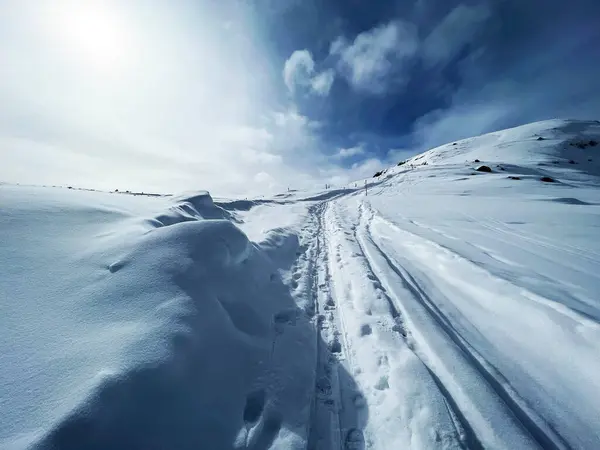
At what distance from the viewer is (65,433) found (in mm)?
1639

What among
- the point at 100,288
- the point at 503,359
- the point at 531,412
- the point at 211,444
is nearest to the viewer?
the point at 211,444

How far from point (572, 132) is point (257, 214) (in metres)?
102

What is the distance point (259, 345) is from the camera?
3424mm

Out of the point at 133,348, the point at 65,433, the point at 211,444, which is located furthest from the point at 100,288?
the point at 211,444

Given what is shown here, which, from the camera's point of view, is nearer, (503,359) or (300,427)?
(300,427)

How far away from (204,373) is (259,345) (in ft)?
3.03

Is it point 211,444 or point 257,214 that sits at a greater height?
point 257,214

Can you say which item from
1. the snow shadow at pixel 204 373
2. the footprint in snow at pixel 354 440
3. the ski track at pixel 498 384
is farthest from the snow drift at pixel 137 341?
the ski track at pixel 498 384

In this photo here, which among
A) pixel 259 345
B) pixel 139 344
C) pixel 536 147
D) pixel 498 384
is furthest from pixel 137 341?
pixel 536 147

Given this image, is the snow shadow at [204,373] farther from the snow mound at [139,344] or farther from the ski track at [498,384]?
the ski track at [498,384]

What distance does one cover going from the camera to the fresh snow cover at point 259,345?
204 centimetres

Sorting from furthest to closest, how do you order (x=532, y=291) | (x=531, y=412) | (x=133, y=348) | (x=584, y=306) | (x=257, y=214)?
(x=257, y=214) → (x=532, y=291) → (x=584, y=306) → (x=531, y=412) → (x=133, y=348)

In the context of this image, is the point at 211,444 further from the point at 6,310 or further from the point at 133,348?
the point at 6,310

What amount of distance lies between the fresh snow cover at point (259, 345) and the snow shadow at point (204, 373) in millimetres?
15
